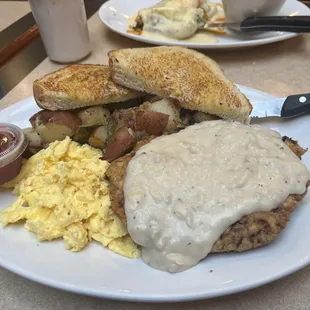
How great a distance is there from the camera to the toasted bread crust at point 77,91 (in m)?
1.57

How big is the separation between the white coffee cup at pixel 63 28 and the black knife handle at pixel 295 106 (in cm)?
145

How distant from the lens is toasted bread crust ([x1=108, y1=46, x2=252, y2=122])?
5.24 feet

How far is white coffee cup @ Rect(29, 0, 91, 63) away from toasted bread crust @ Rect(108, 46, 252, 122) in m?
0.82

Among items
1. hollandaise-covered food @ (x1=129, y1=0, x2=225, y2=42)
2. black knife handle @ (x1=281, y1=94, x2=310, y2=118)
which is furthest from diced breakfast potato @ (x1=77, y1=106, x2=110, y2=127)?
hollandaise-covered food @ (x1=129, y1=0, x2=225, y2=42)

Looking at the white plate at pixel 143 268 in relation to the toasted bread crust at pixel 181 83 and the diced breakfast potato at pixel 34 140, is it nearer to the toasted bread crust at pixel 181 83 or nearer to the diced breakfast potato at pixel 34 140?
the diced breakfast potato at pixel 34 140

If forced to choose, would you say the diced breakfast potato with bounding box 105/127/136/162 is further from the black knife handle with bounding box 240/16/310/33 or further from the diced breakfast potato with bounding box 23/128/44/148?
the black knife handle with bounding box 240/16/310/33

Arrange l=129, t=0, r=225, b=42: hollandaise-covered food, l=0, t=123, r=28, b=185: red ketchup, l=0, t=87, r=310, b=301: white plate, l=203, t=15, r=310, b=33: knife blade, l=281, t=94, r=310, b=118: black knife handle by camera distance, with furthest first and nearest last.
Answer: l=129, t=0, r=225, b=42: hollandaise-covered food → l=203, t=15, r=310, b=33: knife blade → l=281, t=94, r=310, b=118: black knife handle → l=0, t=123, r=28, b=185: red ketchup → l=0, t=87, r=310, b=301: white plate

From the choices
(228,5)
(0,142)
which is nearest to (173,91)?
(0,142)

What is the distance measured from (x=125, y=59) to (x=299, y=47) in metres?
1.56

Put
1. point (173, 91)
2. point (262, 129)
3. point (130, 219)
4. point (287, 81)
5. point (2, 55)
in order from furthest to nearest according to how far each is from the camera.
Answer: point (2, 55), point (287, 81), point (173, 91), point (262, 129), point (130, 219)

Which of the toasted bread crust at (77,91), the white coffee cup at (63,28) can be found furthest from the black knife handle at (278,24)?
the toasted bread crust at (77,91)

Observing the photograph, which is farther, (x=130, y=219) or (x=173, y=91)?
(x=173, y=91)

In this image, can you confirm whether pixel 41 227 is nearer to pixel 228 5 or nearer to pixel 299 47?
pixel 228 5

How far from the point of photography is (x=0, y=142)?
1.46m
